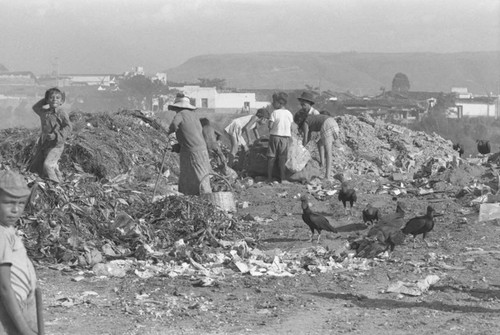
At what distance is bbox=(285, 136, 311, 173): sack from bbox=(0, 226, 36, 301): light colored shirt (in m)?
12.3

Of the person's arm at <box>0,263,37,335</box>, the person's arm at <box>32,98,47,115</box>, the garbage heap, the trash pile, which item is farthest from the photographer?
the garbage heap

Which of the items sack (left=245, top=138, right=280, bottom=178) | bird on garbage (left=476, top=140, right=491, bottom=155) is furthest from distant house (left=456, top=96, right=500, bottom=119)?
sack (left=245, top=138, right=280, bottom=178)

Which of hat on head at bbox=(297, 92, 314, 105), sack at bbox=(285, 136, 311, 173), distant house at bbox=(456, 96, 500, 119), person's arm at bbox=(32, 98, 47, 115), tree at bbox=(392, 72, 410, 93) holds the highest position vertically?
tree at bbox=(392, 72, 410, 93)

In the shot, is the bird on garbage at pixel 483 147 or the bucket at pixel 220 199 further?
the bird on garbage at pixel 483 147

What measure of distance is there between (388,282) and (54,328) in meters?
3.11

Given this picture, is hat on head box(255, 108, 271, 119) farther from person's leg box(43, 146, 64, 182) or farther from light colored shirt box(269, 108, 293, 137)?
person's leg box(43, 146, 64, 182)

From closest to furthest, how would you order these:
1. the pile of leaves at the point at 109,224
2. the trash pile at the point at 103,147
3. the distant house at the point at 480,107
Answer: the pile of leaves at the point at 109,224
the trash pile at the point at 103,147
the distant house at the point at 480,107

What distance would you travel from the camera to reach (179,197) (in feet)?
36.0

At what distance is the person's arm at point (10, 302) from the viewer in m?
4.27

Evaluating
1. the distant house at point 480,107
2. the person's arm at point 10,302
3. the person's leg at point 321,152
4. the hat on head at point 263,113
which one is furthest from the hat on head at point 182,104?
the distant house at point 480,107

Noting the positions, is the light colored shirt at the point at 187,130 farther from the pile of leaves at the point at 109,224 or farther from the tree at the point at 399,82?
the tree at the point at 399,82

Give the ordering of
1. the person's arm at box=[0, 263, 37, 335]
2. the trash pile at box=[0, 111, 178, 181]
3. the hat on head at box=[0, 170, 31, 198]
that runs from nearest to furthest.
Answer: the person's arm at box=[0, 263, 37, 335]
the hat on head at box=[0, 170, 31, 198]
the trash pile at box=[0, 111, 178, 181]

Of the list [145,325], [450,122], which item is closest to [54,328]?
[145,325]

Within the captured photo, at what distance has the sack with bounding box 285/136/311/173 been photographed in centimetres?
1670
